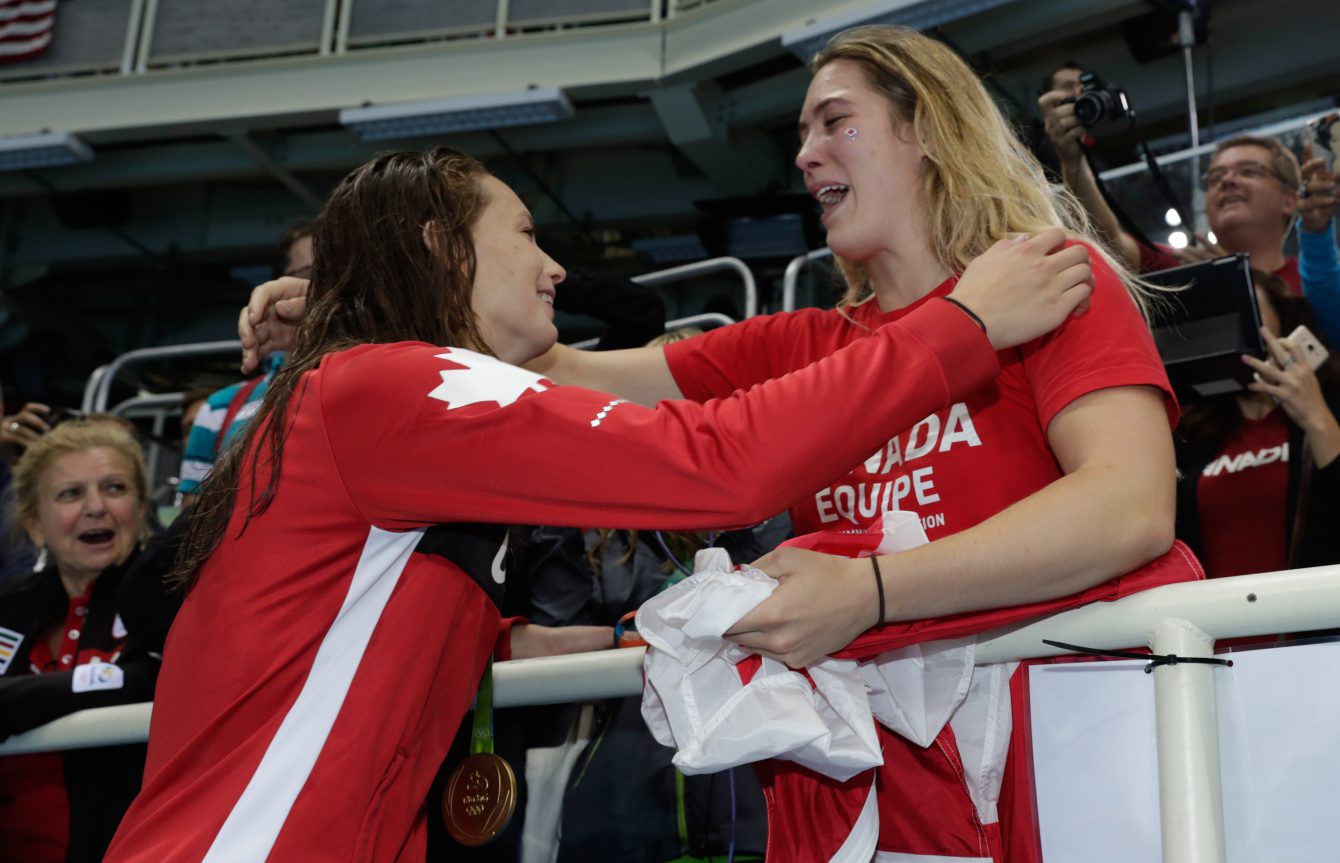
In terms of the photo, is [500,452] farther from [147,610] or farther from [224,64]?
[224,64]

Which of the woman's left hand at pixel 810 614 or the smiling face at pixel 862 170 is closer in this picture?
the woman's left hand at pixel 810 614

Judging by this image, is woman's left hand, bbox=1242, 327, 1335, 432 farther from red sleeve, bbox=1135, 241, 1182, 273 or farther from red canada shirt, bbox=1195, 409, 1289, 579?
red sleeve, bbox=1135, 241, 1182, 273

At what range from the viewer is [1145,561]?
49.8 inches

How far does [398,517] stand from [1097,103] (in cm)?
228

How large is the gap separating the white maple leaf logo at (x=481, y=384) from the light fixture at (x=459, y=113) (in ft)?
21.9

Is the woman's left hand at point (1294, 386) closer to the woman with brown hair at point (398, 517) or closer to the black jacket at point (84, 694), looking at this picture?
the woman with brown hair at point (398, 517)

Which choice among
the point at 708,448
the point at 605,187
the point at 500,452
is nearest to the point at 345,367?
the point at 500,452

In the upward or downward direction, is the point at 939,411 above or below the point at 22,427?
below

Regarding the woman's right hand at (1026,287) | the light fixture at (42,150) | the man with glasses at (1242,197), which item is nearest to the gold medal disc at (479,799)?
the woman's right hand at (1026,287)

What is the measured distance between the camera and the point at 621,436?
1222 mm

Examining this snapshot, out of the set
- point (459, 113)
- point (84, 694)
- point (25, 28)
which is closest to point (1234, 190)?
point (84, 694)

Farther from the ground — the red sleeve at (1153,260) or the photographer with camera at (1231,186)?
the photographer with camera at (1231,186)

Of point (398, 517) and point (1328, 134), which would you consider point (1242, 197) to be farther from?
point (398, 517)

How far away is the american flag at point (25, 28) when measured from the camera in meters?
9.00
